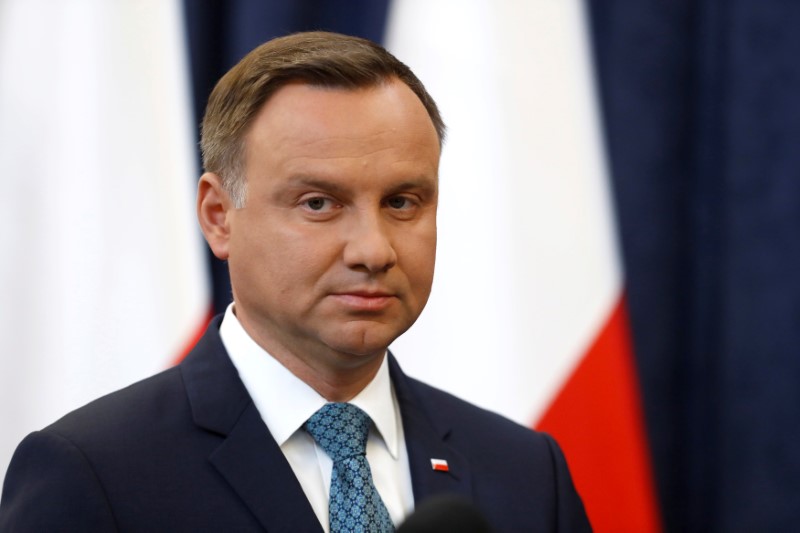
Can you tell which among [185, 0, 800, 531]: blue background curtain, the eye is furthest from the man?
[185, 0, 800, 531]: blue background curtain

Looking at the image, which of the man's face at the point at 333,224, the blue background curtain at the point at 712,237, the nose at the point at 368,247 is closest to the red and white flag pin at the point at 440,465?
the man's face at the point at 333,224

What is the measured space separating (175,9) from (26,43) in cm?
36

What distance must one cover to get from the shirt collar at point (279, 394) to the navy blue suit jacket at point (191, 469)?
0.07 ft

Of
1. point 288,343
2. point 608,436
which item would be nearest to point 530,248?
point 608,436

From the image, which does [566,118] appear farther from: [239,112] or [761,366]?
[239,112]

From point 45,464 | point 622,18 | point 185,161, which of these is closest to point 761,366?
point 622,18

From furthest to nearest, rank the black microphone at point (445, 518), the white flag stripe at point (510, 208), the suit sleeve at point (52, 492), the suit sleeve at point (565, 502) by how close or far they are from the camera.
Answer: the white flag stripe at point (510, 208), the suit sleeve at point (565, 502), the suit sleeve at point (52, 492), the black microphone at point (445, 518)

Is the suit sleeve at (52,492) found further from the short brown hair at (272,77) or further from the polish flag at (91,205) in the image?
the polish flag at (91,205)

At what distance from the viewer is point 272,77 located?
1739 mm

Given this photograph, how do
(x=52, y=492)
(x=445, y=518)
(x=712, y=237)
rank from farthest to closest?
(x=712, y=237) → (x=52, y=492) → (x=445, y=518)

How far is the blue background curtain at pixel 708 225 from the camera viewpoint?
2924 mm

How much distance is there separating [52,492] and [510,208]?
1583 mm

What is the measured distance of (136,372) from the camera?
2.60m

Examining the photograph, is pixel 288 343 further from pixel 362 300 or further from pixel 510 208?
pixel 510 208
